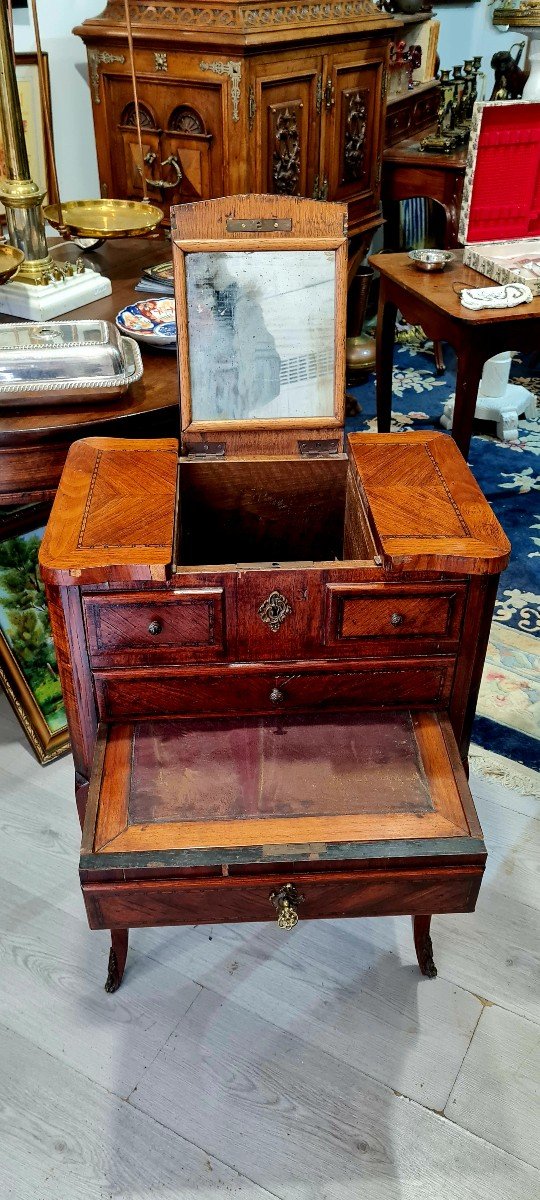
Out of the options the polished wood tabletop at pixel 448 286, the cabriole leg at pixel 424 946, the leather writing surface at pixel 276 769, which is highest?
the polished wood tabletop at pixel 448 286

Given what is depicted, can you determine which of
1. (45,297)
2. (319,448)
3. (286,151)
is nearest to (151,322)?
(45,297)

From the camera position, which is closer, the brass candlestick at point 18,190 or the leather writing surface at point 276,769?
the leather writing surface at point 276,769

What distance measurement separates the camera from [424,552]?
1248 mm

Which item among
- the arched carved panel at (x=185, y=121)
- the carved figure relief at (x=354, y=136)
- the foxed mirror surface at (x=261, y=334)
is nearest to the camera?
the foxed mirror surface at (x=261, y=334)

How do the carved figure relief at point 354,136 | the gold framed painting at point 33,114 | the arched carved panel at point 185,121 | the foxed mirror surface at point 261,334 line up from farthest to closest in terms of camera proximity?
the carved figure relief at point 354,136
the arched carved panel at point 185,121
the gold framed painting at point 33,114
the foxed mirror surface at point 261,334

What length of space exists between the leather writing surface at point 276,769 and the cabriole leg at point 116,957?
437mm

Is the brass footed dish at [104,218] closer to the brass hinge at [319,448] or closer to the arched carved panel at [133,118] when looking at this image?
the brass hinge at [319,448]

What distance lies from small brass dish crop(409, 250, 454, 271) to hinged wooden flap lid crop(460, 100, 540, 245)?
0.26 ft

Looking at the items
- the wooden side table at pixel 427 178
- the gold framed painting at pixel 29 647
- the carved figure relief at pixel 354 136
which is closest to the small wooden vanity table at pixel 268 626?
the gold framed painting at pixel 29 647

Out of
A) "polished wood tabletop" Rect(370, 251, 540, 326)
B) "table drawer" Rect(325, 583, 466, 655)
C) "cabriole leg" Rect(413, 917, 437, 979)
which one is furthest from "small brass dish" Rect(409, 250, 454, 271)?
"cabriole leg" Rect(413, 917, 437, 979)

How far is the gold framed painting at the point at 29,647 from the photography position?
6.68ft

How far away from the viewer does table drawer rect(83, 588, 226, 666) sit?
126 centimetres

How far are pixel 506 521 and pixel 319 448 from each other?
1.49 m

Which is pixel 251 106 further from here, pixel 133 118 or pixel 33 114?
pixel 33 114
